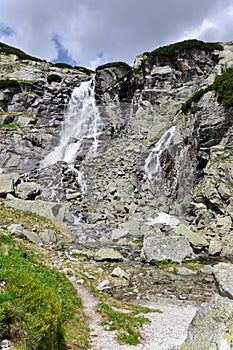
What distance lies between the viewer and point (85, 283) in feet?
48.8

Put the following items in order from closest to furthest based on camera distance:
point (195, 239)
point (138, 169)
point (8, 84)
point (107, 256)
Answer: point (107, 256), point (195, 239), point (138, 169), point (8, 84)

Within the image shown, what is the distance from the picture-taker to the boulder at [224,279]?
8.34 m

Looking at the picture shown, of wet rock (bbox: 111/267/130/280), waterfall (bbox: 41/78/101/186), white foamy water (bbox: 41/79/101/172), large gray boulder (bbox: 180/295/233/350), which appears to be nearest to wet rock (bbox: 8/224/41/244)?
wet rock (bbox: 111/267/130/280)

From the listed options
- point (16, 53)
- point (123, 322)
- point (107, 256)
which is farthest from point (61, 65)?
point (123, 322)

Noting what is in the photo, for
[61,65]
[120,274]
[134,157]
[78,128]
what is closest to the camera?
[120,274]

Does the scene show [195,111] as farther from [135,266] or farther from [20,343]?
[20,343]

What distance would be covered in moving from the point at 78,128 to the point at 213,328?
2076 inches

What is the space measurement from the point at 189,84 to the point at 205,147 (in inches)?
1131

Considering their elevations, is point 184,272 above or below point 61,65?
below

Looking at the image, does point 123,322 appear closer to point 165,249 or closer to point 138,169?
point 165,249

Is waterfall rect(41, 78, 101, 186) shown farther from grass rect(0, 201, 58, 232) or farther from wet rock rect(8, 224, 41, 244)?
wet rock rect(8, 224, 41, 244)

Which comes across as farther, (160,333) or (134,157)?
(134,157)

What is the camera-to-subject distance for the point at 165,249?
69.0 ft

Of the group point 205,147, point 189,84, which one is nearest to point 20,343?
point 205,147
